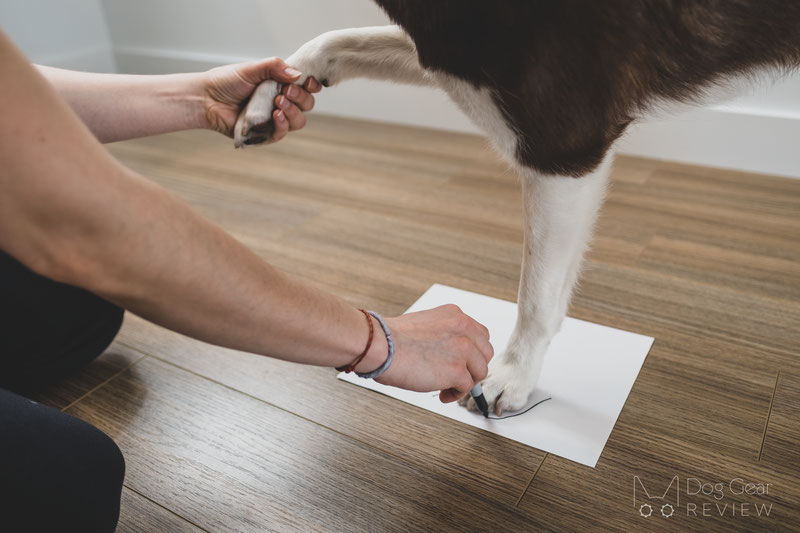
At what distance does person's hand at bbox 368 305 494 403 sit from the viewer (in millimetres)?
721

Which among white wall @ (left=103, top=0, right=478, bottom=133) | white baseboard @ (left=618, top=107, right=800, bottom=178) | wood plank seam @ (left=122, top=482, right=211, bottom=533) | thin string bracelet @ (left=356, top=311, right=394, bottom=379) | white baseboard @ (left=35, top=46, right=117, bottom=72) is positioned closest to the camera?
thin string bracelet @ (left=356, top=311, right=394, bottom=379)

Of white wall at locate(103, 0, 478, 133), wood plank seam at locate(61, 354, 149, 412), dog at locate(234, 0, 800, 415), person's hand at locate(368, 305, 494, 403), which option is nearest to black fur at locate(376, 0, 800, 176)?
dog at locate(234, 0, 800, 415)

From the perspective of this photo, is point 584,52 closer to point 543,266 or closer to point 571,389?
point 543,266

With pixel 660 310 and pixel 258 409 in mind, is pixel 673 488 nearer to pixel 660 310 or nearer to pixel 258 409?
pixel 660 310

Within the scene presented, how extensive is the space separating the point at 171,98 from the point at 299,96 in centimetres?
21

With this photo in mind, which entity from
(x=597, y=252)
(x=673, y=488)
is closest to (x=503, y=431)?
(x=673, y=488)

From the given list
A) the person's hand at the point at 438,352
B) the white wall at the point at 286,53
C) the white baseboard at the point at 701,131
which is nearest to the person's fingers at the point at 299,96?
the person's hand at the point at 438,352

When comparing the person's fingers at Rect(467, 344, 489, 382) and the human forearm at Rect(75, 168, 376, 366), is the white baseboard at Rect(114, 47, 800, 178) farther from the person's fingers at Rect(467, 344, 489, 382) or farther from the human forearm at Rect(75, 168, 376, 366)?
the human forearm at Rect(75, 168, 376, 366)

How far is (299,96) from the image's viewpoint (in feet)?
3.77

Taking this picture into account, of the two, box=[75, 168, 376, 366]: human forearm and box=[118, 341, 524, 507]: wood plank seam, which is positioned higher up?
box=[75, 168, 376, 366]: human forearm

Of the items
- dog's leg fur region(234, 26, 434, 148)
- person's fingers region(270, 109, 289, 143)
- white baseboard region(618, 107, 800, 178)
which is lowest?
white baseboard region(618, 107, 800, 178)

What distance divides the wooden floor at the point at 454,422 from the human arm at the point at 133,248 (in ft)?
1.16

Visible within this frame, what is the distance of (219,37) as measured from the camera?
280 cm

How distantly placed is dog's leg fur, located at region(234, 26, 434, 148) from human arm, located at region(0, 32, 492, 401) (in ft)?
1.84
